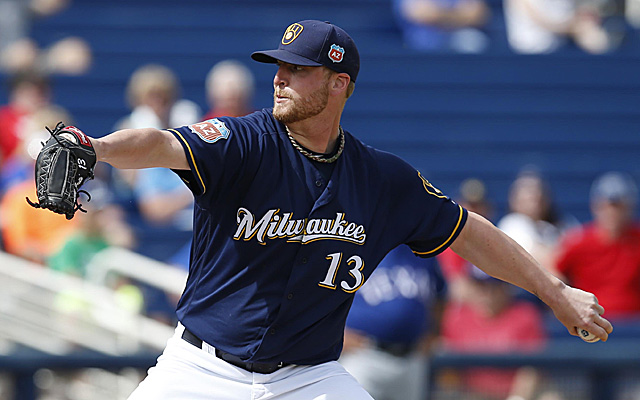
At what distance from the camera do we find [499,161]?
9.65 m

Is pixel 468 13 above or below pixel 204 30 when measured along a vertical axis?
above

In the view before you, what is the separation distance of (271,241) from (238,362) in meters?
0.47

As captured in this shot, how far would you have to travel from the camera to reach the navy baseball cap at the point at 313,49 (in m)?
3.45

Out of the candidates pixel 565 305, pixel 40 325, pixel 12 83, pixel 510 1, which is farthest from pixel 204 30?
pixel 565 305

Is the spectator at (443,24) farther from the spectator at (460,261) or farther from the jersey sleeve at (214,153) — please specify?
the jersey sleeve at (214,153)

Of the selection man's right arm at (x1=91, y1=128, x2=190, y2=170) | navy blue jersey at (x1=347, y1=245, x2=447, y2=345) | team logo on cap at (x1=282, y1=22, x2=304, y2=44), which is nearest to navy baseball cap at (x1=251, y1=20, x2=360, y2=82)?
team logo on cap at (x1=282, y1=22, x2=304, y2=44)

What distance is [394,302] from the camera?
541cm

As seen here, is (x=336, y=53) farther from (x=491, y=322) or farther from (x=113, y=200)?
(x=113, y=200)

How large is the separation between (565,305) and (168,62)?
21.6 ft

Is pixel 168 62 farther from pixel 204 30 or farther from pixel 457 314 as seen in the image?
pixel 457 314

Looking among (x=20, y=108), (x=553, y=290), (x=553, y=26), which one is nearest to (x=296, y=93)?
(x=553, y=290)

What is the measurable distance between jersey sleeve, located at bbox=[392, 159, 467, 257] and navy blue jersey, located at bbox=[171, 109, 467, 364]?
0.11 m

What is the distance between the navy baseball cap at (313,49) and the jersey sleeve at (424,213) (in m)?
0.54

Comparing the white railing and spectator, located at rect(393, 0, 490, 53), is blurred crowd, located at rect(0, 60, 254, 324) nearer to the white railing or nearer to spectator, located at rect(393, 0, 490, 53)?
the white railing
